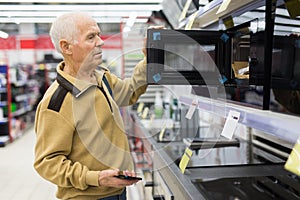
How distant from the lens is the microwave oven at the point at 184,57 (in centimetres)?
129

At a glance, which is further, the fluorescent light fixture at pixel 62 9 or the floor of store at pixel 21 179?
the fluorescent light fixture at pixel 62 9

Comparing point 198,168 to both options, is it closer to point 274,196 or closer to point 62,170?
point 274,196

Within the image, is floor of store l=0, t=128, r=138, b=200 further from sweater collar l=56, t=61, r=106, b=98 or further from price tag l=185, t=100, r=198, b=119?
sweater collar l=56, t=61, r=106, b=98

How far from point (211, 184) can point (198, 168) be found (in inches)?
4.0

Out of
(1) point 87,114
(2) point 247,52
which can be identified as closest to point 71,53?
(1) point 87,114

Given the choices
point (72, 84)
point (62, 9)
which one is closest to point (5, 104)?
point (62, 9)

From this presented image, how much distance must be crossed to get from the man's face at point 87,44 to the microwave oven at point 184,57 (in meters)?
0.28

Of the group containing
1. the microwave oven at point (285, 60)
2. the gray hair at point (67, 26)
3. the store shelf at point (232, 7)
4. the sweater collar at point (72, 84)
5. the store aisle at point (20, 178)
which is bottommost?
the store aisle at point (20, 178)

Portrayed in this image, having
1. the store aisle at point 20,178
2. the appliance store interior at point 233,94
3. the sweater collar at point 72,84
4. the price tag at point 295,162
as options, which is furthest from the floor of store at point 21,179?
the price tag at point 295,162

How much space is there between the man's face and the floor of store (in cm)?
186

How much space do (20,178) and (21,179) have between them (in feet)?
0.18

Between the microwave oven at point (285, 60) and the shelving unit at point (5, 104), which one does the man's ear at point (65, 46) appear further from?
the shelving unit at point (5, 104)

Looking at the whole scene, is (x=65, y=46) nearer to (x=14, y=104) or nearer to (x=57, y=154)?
(x=57, y=154)

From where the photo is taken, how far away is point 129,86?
1.87 meters
